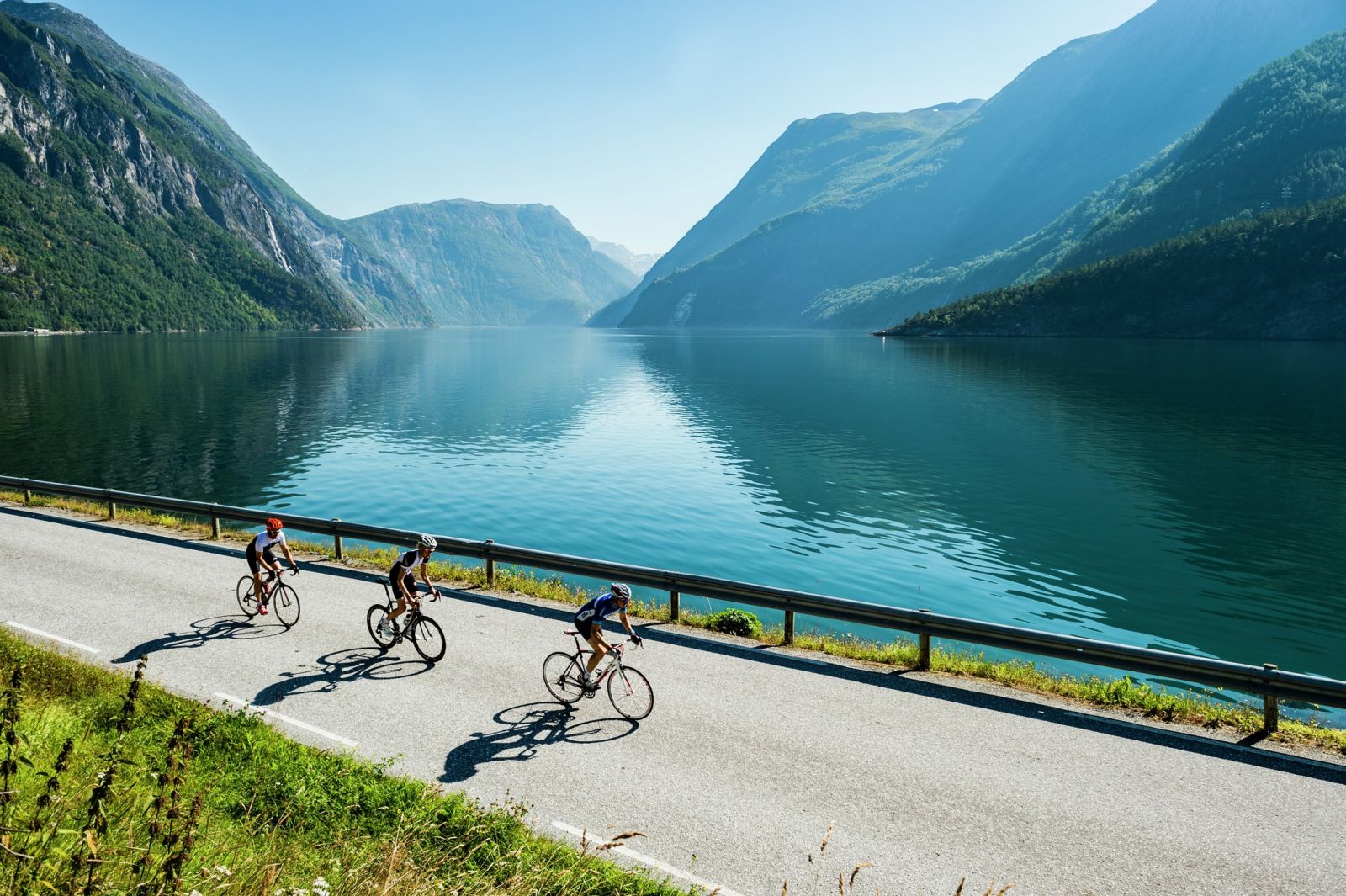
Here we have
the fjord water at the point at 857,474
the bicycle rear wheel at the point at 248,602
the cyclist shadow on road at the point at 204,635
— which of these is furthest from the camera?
the fjord water at the point at 857,474

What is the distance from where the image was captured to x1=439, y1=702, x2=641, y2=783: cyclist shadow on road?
10.7 metres

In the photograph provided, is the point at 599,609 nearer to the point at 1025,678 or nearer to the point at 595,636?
the point at 595,636

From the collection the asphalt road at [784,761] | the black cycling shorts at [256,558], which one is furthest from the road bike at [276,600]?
the asphalt road at [784,761]

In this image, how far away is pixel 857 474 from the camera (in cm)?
4484

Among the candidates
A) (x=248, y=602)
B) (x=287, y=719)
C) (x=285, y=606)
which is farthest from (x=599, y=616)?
(x=248, y=602)

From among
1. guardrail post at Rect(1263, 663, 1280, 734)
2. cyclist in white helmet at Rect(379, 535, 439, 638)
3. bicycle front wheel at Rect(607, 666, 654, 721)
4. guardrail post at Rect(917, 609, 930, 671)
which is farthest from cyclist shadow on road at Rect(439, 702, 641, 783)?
guardrail post at Rect(1263, 663, 1280, 734)

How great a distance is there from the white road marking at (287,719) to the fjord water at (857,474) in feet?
58.1

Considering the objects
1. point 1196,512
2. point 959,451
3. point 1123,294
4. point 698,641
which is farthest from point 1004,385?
point 1123,294

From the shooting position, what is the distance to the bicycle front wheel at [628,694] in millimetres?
12102

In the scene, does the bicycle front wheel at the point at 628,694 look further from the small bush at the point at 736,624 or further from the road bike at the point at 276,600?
the road bike at the point at 276,600

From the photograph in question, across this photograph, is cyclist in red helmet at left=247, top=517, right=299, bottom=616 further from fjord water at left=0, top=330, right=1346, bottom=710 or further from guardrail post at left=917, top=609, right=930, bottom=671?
fjord water at left=0, top=330, right=1346, bottom=710

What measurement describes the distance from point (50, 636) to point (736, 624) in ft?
46.7

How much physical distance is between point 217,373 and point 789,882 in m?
113

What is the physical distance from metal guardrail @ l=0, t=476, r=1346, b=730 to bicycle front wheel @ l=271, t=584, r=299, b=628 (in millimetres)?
3627
